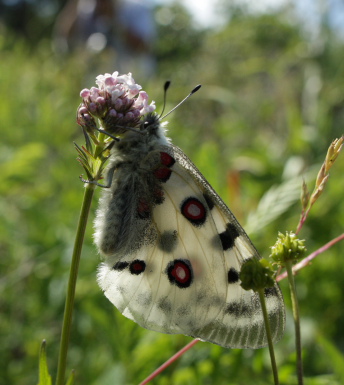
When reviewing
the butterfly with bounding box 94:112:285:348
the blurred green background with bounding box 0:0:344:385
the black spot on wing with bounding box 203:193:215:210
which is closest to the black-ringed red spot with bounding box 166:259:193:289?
the butterfly with bounding box 94:112:285:348

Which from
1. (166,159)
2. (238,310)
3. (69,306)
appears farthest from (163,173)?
(69,306)

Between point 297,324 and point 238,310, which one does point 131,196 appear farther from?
point 297,324

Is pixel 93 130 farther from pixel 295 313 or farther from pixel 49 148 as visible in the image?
pixel 49 148

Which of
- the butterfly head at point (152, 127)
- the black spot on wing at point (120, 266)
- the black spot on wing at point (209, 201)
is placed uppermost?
the butterfly head at point (152, 127)

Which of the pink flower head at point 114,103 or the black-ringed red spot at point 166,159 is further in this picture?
the black-ringed red spot at point 166,159

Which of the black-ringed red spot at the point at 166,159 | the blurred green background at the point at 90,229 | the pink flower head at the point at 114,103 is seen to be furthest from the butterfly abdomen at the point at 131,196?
the blurred green background at the point at 90,229

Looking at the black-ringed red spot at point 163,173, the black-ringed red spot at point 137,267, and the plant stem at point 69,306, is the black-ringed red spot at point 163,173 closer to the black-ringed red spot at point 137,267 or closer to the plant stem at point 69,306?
the black-ringed red spot at point 137,267

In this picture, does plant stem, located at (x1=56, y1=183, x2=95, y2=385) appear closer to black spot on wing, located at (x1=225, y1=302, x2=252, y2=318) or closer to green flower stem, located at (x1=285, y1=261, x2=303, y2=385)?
green flower stem, located at (x1=285, y1=261, x2=303, y2=385)

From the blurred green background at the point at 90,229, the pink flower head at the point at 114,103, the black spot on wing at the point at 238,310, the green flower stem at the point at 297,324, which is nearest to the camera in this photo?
the green flower stem at the point at 297,324
